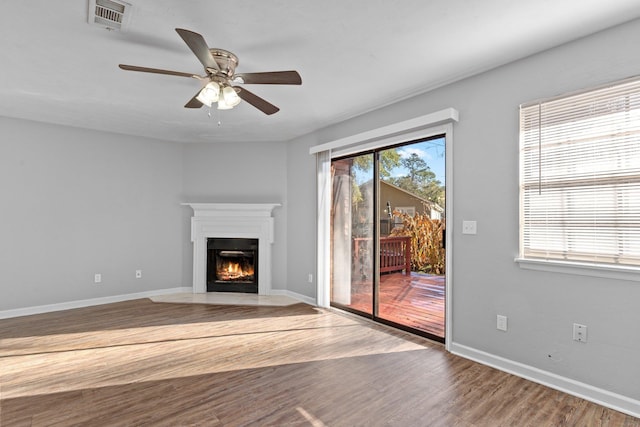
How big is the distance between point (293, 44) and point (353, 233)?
266 centimetres

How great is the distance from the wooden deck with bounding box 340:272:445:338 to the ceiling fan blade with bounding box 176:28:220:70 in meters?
3.05

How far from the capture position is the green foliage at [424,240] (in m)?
3.84

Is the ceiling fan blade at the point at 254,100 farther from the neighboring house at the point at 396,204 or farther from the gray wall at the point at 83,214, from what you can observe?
the gray wall at the point at 83,214

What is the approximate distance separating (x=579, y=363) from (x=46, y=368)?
4.22 meters

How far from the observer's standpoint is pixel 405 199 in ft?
13.4

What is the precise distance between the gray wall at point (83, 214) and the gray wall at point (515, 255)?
4.14 meters

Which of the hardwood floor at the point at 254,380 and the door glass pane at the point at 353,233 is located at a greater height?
the door glass pane at the point at 353,233

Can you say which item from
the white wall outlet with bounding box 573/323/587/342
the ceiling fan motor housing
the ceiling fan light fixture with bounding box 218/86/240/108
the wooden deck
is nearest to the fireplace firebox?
the wooden deck

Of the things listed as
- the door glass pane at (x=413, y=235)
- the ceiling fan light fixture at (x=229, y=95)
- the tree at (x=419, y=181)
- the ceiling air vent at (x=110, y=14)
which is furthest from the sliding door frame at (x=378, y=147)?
the ceiling air vent at (x=110, y=14)

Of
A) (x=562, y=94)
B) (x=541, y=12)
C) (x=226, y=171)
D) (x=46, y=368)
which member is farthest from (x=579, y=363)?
(x=226, y=171)

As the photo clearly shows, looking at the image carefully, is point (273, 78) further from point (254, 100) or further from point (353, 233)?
point (353, 233)

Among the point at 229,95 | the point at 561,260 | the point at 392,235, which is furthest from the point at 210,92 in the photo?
the point at 561,260

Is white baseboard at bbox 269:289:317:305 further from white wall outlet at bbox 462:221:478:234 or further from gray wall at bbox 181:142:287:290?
white wall outlet at bbox 462:221:478:234

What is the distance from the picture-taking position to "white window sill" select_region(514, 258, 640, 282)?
2.34 m
